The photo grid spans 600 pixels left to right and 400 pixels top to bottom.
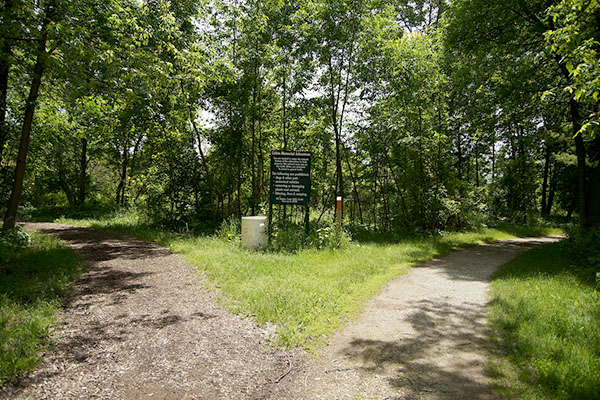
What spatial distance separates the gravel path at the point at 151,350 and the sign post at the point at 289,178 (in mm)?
4118

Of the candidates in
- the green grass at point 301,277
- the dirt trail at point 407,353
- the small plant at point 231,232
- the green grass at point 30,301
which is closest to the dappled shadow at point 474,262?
the green grass at point 301,277

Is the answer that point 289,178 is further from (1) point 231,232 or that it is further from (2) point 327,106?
(2) point 327,106

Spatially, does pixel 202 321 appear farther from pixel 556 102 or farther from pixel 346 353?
pixel 556 102

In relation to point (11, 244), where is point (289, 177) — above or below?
above

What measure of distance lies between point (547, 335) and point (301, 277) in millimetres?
3783

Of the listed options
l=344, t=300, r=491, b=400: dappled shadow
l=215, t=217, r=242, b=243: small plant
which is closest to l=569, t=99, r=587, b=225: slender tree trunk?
l=344, t=300, r=491, b=400: dappled shadow

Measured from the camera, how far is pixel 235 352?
3.82 m

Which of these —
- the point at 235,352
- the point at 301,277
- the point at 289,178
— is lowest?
the point at 235,352

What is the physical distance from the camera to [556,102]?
10820 mm

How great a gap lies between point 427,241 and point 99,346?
10291mm

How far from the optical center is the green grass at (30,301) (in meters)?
3.37

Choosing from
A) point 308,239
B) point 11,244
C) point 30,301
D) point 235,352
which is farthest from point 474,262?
point 11,244

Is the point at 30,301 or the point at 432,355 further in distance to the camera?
the point at 30,301

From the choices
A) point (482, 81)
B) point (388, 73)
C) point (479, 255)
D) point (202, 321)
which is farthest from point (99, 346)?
point (482, 81)
